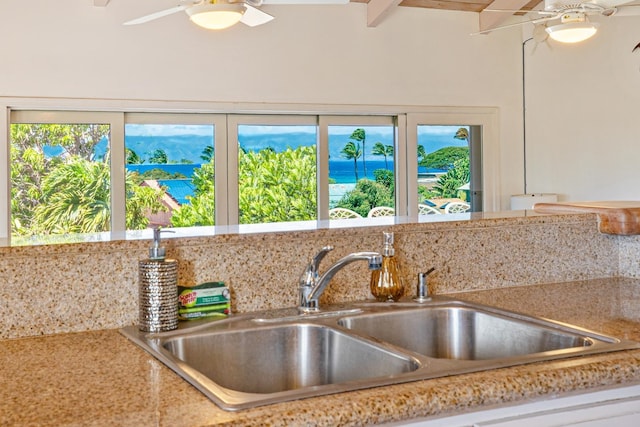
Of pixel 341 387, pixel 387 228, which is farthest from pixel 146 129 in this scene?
pixel 341 387

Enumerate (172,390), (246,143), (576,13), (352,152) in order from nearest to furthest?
(172,390)
(576,13)
(246,143)
(352,152)

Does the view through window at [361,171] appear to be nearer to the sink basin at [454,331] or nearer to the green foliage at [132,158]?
the green foliage at [132,158]

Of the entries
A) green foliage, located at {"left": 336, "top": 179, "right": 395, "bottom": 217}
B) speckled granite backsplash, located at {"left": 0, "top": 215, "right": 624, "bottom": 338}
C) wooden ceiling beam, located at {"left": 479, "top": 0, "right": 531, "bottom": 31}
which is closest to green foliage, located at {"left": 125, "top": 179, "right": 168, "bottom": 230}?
green foliage, located at {"left": 336, "top": 179, "right": 395, "bottom": 217}

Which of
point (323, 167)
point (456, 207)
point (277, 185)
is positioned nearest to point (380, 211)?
point (323, 167)

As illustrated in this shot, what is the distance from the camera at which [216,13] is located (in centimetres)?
296

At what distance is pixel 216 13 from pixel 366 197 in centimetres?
276

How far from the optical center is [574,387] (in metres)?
1.04

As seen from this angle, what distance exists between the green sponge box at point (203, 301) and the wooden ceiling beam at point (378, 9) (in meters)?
4.00

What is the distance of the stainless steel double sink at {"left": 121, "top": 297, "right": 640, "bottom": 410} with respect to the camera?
117 centimetres

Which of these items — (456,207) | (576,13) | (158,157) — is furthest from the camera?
(456,207)

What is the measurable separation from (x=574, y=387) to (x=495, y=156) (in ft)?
16.1

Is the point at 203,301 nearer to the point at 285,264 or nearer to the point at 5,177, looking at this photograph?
the point at 285,264

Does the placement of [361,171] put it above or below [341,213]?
above

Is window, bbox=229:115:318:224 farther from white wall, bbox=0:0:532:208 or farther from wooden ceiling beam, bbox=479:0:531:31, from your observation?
wooden ceiling beam, bbox=479:0:531:31
